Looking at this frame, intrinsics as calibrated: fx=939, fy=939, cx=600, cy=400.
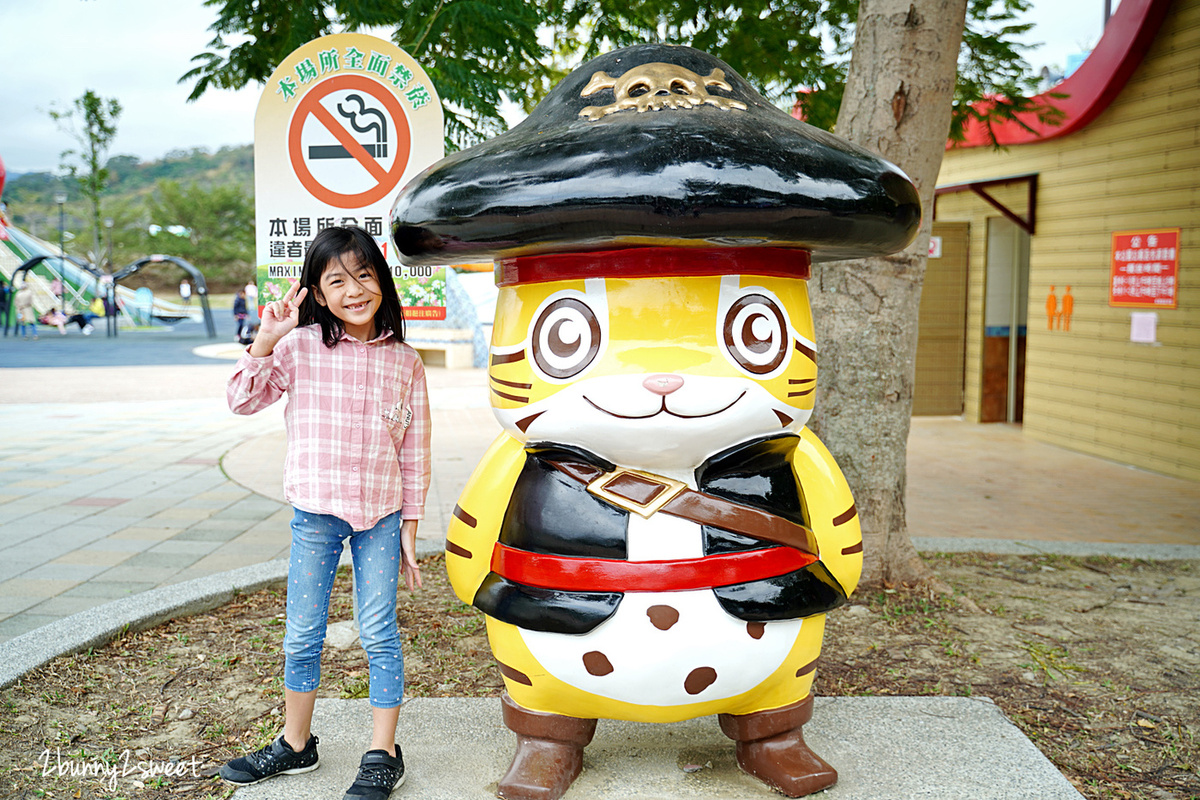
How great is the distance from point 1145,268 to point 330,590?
23.6 feet

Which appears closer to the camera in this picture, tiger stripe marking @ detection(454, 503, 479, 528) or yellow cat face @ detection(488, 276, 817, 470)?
yellow cat face @ detection(488, 276, 817, 470)

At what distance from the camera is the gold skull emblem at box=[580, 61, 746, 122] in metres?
2.22

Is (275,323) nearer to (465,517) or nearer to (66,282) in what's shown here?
(465,517)

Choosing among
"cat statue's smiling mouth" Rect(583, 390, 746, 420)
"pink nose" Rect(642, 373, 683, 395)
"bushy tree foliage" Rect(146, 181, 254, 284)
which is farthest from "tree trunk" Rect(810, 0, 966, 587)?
"bushy tree foliage" Rect(146, 181, 254, 284)

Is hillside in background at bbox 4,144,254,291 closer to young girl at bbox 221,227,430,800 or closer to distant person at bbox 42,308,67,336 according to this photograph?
distant person at bbox 42,308,67,336

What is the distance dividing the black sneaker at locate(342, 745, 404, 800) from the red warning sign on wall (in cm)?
697

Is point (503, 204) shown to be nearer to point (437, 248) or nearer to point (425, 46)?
point (437, 248)

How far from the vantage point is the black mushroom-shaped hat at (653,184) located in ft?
6.40

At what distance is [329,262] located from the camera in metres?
2.38

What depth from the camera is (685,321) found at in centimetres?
215

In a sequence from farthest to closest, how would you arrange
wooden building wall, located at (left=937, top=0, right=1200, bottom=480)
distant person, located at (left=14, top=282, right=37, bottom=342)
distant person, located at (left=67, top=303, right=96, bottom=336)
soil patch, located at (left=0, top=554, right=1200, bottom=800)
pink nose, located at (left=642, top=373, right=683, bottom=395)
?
distant person, located at (left=67, top=303, right=96, bottom=336) < distant person, located at (left=14, top=282, right=37, bottom=342) < wooden building wall, located at (left=937, top=0, right=1200, bottom=480) < soil patch, located at (left=0, top=554, right=1200, bottom=800) < pink nose, located at (left=642, top=373, right=683, bottom=395)

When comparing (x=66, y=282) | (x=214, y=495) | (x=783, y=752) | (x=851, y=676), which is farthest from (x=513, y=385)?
(x=66, y=282)

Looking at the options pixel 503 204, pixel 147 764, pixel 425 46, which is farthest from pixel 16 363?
pixel 503 204

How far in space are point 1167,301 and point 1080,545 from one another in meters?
3.19
